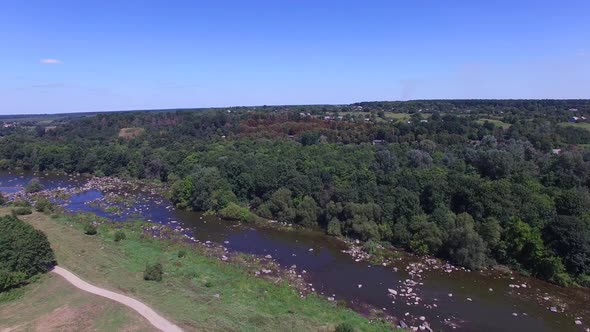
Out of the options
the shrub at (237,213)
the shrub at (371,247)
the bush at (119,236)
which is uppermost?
the bush at (119,236)

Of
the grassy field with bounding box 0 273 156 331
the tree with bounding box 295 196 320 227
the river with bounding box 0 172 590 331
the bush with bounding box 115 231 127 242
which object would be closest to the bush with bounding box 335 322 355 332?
the river with bounding box 0 172 590 331

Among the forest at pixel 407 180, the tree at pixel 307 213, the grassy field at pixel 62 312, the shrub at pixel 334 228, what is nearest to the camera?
the grassy field at pixel 62 312

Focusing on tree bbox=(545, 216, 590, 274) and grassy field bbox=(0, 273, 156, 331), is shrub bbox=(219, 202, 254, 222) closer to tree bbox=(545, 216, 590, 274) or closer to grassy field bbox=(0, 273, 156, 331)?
grassy field bbox=(0, 273, 156, 331)

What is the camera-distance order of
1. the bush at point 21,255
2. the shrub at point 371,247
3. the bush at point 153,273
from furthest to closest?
1. the shrub at point 371,247
2. the bush at point 153,273
3. the bush at point 21,255

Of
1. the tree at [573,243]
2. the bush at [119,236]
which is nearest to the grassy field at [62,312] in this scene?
the bush at [119,236]

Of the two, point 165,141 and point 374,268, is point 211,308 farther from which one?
point 165,141

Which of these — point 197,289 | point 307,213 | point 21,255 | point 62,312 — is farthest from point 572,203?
point 21,255

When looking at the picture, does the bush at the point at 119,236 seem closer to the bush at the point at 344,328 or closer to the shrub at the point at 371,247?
the shrub at the point at 371,247

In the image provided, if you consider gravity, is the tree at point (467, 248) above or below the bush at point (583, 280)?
above
